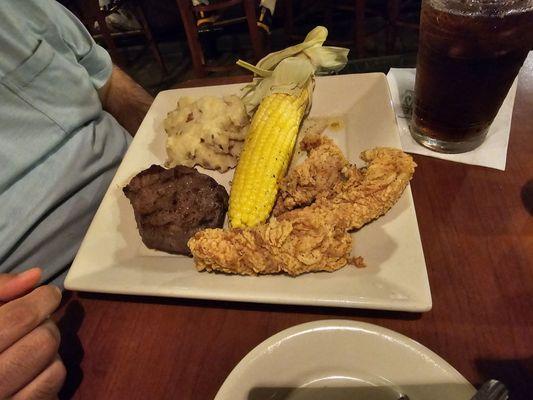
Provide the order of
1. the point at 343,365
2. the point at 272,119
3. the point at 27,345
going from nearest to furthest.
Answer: the point at 343,365 < the point at 27,345 < the point at 272,119

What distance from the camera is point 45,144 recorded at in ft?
4.68

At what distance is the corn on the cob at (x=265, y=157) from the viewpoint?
1293mm

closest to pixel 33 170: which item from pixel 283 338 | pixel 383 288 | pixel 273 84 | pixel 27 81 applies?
pixel 27 81

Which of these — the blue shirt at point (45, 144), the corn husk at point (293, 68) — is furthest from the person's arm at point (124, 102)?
the corn husk at point (293, 68)

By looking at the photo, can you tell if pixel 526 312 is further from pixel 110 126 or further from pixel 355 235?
pixel 110 126

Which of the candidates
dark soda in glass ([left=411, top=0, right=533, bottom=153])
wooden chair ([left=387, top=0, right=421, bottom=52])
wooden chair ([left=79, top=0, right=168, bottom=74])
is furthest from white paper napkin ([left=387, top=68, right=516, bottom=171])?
wooden chair ([left=79, top=0, right=168, bottom=74])

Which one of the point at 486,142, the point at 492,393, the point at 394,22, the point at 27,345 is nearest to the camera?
the point at 492,393

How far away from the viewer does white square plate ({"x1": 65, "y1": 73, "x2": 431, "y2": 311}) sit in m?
0.98

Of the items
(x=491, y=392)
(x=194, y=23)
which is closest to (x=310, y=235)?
(x=491, y=392)

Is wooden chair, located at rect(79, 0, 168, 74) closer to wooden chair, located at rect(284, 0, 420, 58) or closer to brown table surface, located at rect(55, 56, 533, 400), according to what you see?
wooden chair, located at rect(284, 0, 420, 58)

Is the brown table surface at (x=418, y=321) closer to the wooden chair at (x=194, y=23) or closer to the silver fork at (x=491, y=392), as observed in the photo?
the silver fork at (x=491, y=392)

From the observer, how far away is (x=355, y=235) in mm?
1183

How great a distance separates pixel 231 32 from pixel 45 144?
427 centimetres

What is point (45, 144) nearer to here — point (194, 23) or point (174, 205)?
point (174, 205)
